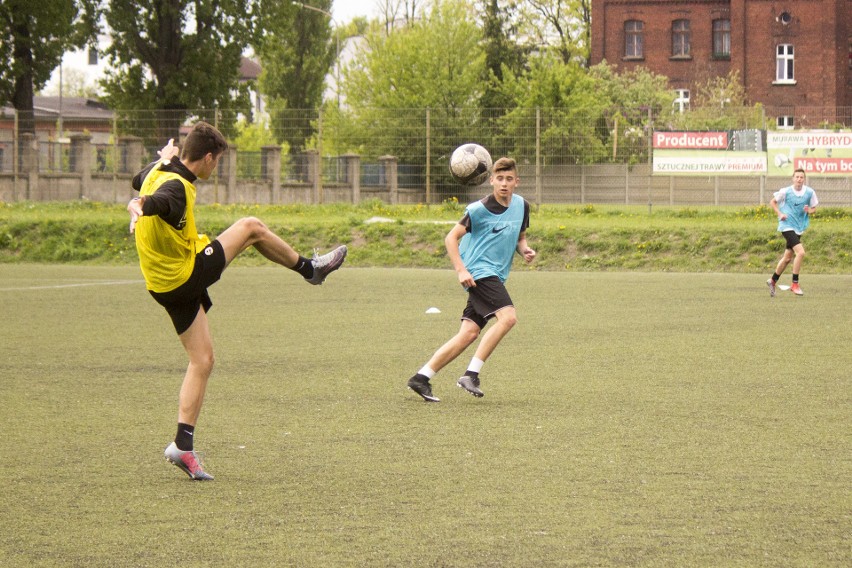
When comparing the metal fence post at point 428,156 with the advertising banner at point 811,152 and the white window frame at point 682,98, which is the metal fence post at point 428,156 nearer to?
the advertising banner at point 811,152

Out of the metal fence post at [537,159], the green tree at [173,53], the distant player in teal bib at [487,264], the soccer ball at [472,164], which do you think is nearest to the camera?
the distant player in teal bib at [487,264]

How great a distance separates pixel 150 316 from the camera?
1573cm

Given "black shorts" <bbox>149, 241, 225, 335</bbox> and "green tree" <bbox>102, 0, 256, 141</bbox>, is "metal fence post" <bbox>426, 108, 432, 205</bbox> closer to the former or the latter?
"green tree" <bbox>102, 0, 256, 141</bbox>

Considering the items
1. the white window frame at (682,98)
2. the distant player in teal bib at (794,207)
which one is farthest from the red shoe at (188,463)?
the white window frame at (682,98)

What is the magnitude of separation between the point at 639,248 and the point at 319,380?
1714 centimetres

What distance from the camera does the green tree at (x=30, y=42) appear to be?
41.9m

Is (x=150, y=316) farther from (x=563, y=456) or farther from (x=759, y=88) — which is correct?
(x=759, y=88)

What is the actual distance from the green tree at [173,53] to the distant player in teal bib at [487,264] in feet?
114

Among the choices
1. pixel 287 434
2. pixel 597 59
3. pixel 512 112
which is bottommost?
pixel 287 434

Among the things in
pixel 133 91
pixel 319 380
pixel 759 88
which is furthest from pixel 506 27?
pixel 319 380

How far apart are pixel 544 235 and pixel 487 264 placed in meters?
17.9

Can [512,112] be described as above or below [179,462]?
above

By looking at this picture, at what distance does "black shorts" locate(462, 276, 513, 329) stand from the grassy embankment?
1657 centimetres

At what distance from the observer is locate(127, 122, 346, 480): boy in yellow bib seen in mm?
6465
